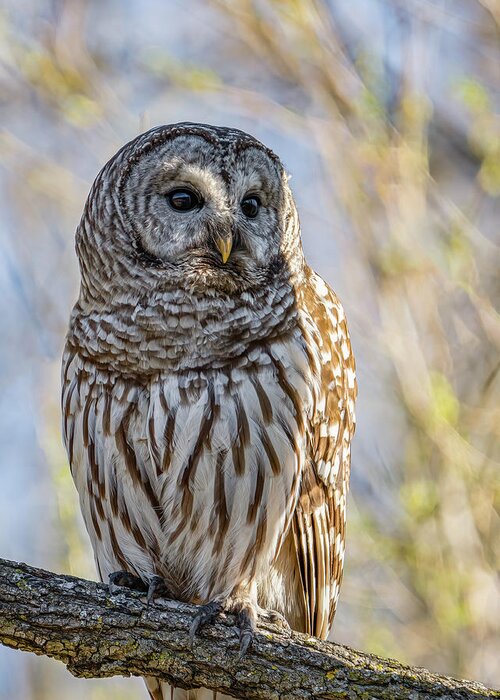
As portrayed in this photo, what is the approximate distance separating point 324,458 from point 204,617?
979 mm

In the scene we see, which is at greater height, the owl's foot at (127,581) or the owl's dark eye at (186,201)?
the owl's dark eye at (186,201)

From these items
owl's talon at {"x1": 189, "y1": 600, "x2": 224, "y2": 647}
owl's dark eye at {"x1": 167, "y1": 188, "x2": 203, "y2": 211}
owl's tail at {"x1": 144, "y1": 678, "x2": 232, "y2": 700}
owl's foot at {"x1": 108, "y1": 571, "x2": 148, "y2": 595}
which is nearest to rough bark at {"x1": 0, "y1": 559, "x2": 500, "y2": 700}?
owl's talon at {"x1": 189, "y1": 600, "x2": 224, "y2": 647}

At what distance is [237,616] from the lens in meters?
4.00

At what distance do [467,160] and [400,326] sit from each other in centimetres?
362

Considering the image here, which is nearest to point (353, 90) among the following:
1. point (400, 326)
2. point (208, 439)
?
point (400, 326)

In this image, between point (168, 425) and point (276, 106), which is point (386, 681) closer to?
point (168, 425)

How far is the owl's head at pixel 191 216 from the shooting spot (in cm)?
438

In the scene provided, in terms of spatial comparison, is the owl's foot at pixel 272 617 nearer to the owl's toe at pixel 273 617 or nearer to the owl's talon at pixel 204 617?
the owl's toe at pixel 273 617

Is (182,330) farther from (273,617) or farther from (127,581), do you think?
(273,617)

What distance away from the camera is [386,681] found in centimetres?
344

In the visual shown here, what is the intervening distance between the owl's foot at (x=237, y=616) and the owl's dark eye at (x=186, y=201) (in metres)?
1.62

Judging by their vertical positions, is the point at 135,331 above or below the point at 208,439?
above

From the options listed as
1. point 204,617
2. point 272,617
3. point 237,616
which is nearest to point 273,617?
point 272,617

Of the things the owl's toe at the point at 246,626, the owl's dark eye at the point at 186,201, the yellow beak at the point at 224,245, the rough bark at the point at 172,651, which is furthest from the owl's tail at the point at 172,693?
the owl's dark eye at the point at 186,201
